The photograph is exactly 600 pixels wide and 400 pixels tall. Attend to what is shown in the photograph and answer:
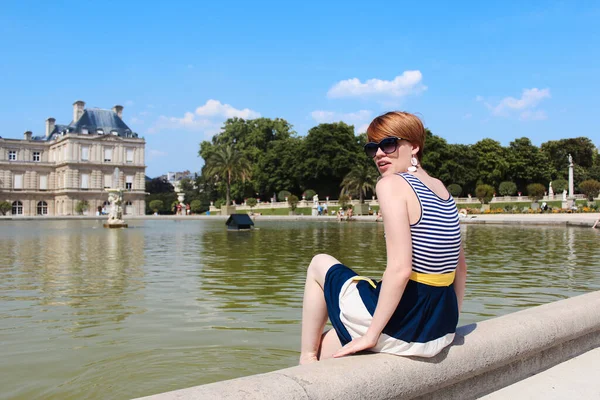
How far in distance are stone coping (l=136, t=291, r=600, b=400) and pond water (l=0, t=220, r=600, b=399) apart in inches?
74.9

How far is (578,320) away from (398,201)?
1904 mm

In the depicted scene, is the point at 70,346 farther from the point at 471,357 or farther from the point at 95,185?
the point at 95,185

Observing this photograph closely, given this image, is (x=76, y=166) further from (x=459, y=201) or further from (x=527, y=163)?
(x=527, y=163)

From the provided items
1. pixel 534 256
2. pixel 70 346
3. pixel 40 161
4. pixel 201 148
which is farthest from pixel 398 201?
pixel 40 161

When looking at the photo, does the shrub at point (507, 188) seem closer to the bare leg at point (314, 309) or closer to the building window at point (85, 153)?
the building window at point (85, 153)

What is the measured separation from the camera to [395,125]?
9.67 ft

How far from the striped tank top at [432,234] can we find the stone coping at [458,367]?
0.45 metres

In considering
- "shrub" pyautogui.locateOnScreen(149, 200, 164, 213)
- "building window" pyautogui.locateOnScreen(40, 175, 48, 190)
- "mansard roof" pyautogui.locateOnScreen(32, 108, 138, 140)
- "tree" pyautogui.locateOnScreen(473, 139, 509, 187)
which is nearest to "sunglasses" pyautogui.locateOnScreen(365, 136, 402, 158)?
"tree" pyautogui.locateOnScreen(473, 139, 509, 187)

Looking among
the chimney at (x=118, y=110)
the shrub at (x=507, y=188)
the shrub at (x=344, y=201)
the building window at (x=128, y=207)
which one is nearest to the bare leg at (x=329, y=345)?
the shrub at (x=344, y=201)

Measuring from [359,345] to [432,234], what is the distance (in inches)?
25.0

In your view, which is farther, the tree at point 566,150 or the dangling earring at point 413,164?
the tree at point 566,150

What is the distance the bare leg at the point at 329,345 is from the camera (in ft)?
10.1

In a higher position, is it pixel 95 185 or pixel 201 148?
pixel 201 148

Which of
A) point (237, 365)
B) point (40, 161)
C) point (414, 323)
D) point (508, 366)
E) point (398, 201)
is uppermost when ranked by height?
point (40, 161)
